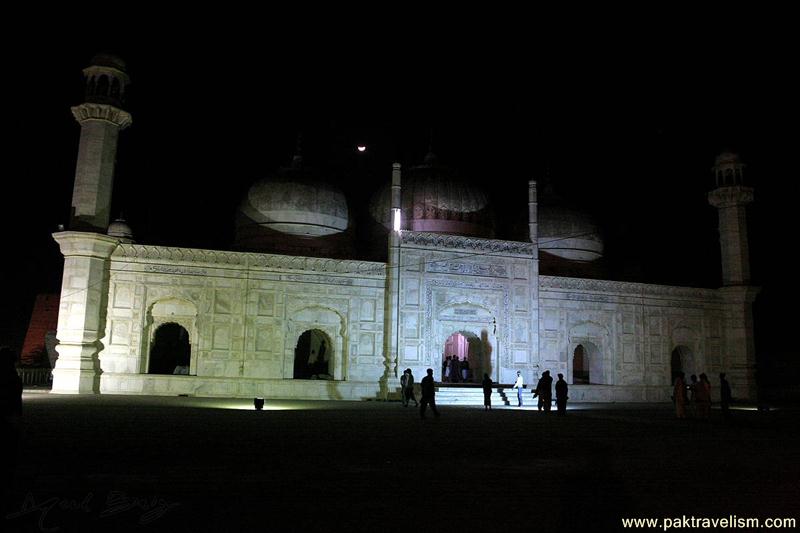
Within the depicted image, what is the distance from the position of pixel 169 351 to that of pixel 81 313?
24.0ft

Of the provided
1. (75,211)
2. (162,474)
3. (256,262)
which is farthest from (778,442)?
(75,211)

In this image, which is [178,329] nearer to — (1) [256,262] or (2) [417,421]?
(1) [256,262]

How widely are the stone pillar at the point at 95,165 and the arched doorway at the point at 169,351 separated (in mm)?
5814

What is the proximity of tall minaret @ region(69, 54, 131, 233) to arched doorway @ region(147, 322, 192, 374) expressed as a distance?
19.3ft

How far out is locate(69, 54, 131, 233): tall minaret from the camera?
19.8 m

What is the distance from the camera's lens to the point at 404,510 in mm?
4582

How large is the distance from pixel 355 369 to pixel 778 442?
44.8 ft

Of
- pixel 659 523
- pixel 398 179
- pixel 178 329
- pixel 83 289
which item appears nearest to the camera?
pixel 659 523

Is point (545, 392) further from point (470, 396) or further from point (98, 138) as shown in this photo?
point (98, 138)

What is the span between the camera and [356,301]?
2186cm

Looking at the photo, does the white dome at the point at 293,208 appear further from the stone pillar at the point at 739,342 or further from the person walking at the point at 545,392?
the stone pillar at the point at 739,342

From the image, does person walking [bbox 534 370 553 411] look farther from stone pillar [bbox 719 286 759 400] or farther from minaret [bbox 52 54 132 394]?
stone pillar [bbox 719 286 759 400]

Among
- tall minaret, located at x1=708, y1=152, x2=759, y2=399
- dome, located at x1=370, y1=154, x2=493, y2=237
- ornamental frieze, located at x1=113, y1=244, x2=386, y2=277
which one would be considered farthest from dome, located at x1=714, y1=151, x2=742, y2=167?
ornamental frieze, located at x1=113, y1=244, x2=386, y2=277

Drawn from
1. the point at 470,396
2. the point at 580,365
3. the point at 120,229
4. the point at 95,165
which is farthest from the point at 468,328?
the point at 120,229
